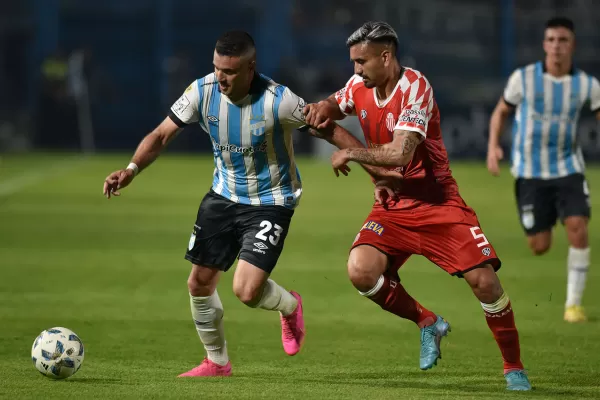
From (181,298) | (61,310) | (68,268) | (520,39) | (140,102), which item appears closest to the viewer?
(61,310)

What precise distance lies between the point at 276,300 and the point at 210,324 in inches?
18.9

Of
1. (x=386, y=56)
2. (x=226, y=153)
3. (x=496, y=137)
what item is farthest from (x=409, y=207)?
(x=496, y=137)

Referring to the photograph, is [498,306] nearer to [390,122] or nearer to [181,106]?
[390,122]

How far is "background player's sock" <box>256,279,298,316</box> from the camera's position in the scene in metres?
7.63

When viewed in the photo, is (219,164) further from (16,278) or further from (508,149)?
(508,149)

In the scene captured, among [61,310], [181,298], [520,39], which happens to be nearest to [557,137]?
[181,298]

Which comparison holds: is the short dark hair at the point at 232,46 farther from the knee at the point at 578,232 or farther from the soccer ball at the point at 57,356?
the knee at the point at 578,232

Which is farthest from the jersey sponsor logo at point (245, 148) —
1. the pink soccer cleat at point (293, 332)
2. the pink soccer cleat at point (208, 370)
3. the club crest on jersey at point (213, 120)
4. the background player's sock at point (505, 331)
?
the background player's sock at point (505, 331)

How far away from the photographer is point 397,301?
7367 mm

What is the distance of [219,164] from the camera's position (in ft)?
24.9

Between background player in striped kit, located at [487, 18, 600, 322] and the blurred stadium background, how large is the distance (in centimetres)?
76

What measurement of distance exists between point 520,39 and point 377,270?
25287 mm

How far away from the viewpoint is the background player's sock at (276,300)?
7.63 m

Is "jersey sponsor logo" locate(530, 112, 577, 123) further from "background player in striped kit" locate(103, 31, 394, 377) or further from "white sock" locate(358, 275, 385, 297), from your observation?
"white sock" locate(358, 275, 385, 297)
